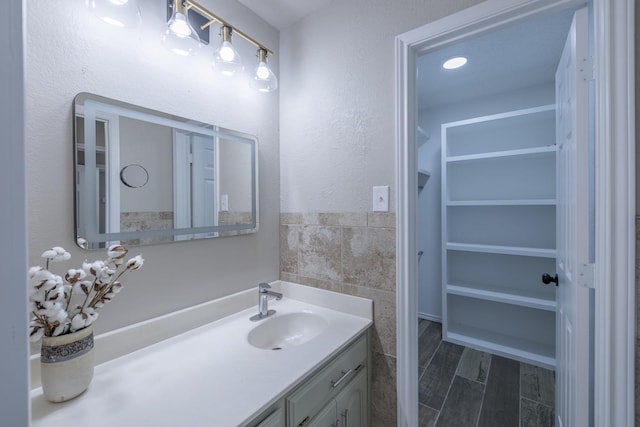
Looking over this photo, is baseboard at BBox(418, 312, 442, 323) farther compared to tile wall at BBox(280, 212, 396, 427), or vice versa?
baseboard at BBox(418, 312, 442, 323)

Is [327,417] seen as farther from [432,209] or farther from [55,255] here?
[432,209]

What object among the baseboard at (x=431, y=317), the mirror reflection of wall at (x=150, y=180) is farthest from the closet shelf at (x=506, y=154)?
the mirror reflection of wall at (x=150, y=180)

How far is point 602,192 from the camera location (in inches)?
33.5

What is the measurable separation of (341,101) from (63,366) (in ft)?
4.68

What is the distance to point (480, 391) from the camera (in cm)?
186

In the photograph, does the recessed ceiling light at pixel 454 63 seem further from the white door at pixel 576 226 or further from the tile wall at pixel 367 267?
the tile wall at pixel 367 267

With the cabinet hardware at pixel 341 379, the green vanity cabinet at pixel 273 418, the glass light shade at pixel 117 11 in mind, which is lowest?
the cabinet hardware at pixel 341 379

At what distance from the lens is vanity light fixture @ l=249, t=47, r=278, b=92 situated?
4.40 feet

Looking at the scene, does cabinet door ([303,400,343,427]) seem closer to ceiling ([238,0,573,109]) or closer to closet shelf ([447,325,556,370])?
ceiling ([238,0,573,109])

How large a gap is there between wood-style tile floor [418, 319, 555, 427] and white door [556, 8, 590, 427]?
523 millimetres

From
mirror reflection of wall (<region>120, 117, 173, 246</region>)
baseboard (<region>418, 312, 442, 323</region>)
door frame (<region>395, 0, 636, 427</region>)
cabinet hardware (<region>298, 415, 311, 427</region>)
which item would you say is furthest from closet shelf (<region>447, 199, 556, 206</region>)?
mirror reflection of wall (<region>120, 117, 173, 246</region>)

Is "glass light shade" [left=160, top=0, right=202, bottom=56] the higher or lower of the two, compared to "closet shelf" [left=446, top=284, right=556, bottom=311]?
higher

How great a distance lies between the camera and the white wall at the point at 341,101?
4.09ft

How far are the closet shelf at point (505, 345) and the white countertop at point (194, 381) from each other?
5.97 feet
